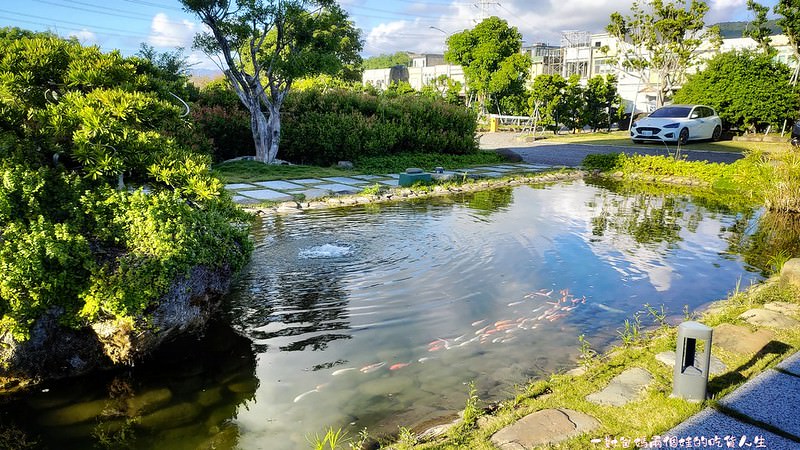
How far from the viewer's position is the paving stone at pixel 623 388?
3461 mm

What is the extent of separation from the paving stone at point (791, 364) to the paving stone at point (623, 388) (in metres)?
0.86

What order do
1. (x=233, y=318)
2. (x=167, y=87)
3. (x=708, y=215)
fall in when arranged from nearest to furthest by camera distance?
(x=233, y=318) → (x=167, y=87) → (x=708, y=215)

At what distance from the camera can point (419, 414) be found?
142 inches

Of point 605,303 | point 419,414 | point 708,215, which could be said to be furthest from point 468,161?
point 419,414

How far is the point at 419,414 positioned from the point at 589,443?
3.59 feet

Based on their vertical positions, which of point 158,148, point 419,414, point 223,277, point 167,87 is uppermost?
point 167,87

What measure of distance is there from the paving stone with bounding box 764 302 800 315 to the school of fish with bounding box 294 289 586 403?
5.28ft

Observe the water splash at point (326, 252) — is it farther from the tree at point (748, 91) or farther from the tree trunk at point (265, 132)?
the tree at point (748, 91)

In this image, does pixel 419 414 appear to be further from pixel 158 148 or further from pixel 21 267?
pixel 158 148

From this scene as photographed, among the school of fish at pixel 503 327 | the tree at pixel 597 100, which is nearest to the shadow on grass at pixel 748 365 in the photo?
the school of fish at pixel 503 327

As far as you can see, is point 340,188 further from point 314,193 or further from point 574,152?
point 574,152

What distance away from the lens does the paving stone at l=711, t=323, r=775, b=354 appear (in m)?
4.14

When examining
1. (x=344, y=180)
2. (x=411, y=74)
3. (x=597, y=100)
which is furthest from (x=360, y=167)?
(x=411, y=74)

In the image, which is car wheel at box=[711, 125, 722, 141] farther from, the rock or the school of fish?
the school of fish
